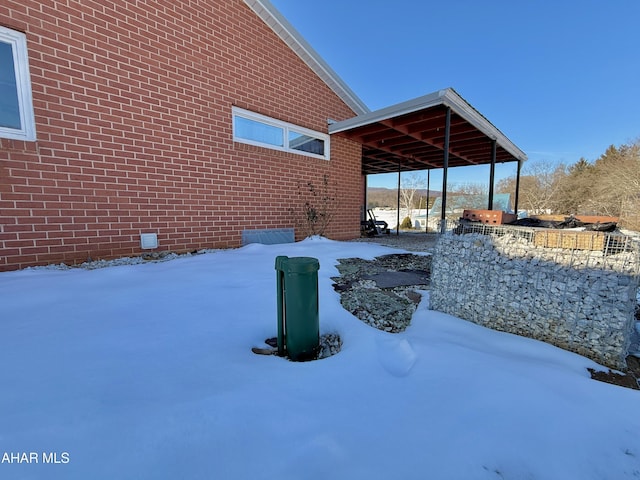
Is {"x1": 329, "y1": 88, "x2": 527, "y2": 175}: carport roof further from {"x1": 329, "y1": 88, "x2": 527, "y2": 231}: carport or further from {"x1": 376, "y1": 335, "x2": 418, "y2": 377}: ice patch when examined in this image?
{"x1": 376, "y1": 335, "x2": 418, "y2": 377}: ice patch

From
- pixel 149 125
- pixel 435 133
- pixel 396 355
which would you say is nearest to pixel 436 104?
pixel 435 133

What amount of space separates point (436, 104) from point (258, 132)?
3.37 m

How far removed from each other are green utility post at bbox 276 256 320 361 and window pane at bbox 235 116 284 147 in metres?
4.42

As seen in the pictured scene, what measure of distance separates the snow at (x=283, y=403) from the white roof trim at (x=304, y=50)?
5902mm

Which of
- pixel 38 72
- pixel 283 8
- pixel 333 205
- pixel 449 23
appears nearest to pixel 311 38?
pixel 283 8

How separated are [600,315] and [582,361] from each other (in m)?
0.33

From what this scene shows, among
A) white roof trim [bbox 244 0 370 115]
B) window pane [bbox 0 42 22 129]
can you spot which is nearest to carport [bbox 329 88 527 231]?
white roof trim [bbox 244 0 370 115]

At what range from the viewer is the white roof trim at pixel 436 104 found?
14.8 ft

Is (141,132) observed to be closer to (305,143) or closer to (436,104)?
(305,143)

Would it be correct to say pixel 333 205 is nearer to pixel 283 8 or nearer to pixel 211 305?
pixel 283 8

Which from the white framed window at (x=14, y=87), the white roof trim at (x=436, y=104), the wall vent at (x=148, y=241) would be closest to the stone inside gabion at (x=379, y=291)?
the white roof trim at (x=436, y=104)

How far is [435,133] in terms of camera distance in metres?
7.03

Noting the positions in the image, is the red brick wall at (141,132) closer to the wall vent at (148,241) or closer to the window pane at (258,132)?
the wall vent at (148,241)

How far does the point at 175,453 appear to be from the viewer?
950 mm
